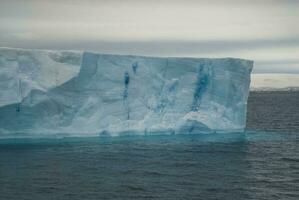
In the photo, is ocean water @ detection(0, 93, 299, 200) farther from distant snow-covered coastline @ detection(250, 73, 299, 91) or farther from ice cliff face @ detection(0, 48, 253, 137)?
distant snow-covered coastline @ detection(250, 73, 299, 91)

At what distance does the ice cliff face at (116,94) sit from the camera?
80.2 feet

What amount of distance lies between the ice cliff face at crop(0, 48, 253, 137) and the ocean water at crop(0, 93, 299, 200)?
83 cm

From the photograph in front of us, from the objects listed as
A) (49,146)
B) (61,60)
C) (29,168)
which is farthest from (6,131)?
(29,168)

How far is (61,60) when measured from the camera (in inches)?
1008

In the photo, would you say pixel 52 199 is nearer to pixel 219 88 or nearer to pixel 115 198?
pixel 115 198

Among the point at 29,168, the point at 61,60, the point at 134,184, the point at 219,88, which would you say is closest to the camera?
the point at 134,184

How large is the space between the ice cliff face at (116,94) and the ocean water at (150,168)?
0.83m

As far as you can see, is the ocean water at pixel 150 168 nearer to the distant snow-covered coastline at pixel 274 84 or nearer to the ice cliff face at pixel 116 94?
the ice cliff face at pixel 116 94

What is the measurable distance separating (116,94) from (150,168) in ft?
26.5

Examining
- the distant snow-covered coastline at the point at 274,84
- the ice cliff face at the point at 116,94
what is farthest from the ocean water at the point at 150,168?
the distant snow-covered coastline at the point at 274,84

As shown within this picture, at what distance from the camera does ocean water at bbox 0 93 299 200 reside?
604 inches

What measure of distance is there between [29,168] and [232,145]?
11176 millimetres

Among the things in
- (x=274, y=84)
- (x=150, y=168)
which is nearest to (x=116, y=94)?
(x=150, y=168)

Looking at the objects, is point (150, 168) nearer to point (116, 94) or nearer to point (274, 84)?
point (116, 94)
